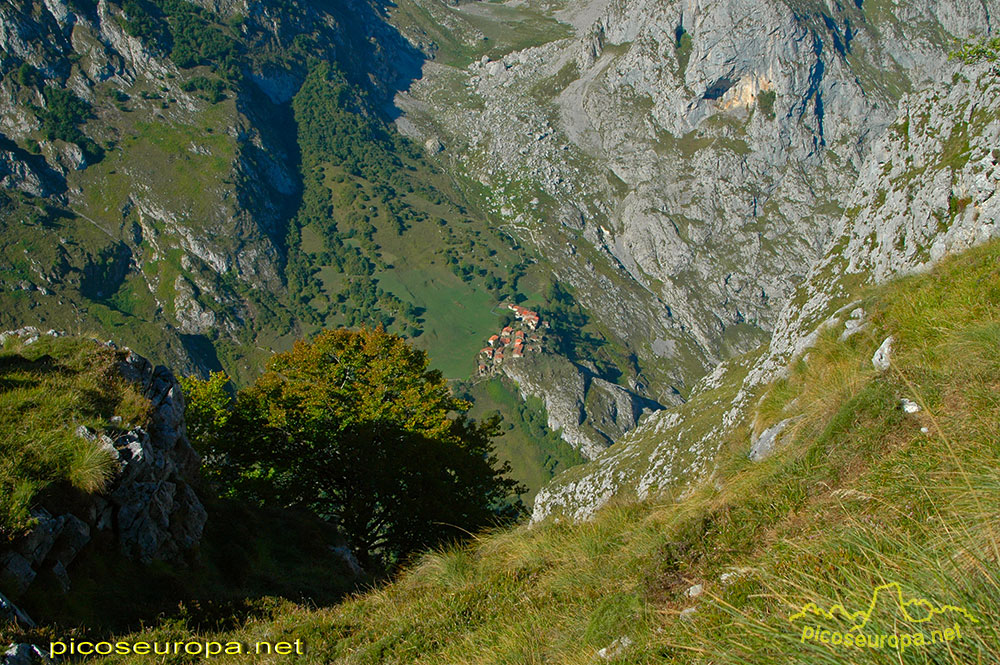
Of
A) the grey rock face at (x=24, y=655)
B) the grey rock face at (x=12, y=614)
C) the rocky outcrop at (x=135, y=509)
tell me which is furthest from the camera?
the rocky outcrop at (x=135, y=509)

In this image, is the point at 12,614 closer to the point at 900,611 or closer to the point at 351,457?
the point at 900,611

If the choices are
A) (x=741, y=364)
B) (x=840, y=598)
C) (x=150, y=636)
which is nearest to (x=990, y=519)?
(x=840, y=598)

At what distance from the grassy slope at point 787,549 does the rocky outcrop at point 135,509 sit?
99.3 inches

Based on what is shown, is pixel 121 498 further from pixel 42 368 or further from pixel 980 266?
pixel 980 266

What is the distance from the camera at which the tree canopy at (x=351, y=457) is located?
72.1 ft

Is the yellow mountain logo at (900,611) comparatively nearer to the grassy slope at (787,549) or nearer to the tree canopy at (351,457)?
the grassy slope at (787,549)

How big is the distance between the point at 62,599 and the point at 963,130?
6009 cm

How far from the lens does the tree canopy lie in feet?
72.1

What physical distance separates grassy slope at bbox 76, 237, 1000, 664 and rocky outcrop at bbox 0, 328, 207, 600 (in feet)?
8.28

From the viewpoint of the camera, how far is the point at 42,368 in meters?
13.0

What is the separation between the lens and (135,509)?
11.3 metres

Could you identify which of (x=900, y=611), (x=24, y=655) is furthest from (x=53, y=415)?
(x=900, y=611)

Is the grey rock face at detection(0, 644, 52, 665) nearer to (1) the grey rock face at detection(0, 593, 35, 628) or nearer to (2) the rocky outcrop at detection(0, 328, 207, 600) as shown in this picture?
(1) the grey rock face at detection(0, 593, 35, 628)

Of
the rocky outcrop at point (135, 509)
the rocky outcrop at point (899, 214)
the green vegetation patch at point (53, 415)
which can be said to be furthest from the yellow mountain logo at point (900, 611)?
the rocky outcrop at point (899, 214)
